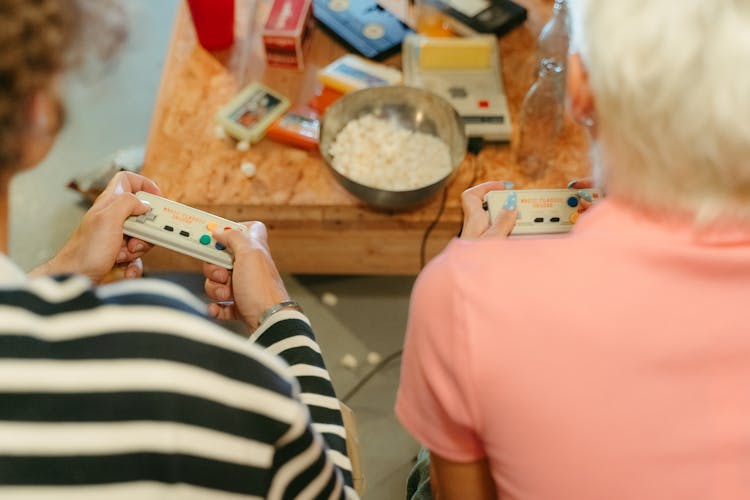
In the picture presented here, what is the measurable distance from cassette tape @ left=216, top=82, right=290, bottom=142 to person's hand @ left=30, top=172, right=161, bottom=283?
1.32 feet

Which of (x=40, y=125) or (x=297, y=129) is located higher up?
(x=40, y=125)

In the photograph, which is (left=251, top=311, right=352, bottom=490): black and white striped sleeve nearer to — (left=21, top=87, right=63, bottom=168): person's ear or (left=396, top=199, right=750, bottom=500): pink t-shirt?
(left=396, top=199, right=750, bottom=500): pink t-shirt

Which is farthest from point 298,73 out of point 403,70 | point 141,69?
point 141,69

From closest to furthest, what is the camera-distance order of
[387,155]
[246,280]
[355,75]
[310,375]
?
[310,375] → [246,280] → [387,155] → [355,75]

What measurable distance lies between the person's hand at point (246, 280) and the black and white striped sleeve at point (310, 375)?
0.24 ft

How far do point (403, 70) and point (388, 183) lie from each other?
34 cm

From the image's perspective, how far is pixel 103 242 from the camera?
3.15 feet

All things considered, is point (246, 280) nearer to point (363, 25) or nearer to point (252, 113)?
point (252, 113)

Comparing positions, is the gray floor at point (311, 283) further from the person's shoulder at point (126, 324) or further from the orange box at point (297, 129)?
the person's shoulder at point (126, 324)

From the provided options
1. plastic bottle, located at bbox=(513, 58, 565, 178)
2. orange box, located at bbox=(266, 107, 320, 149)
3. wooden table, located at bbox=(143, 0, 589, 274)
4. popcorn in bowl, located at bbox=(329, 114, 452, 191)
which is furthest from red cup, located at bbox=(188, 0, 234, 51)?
plastic bottle, located at bbox=(513, 58, 565, 178)

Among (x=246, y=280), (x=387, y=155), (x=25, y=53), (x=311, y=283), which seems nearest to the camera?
(x=25, y=53)

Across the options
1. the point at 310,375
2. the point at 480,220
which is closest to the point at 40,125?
the point at 310,375

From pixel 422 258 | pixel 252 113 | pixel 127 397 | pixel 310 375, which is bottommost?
pixel 422 258

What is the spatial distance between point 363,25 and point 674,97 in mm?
1168
